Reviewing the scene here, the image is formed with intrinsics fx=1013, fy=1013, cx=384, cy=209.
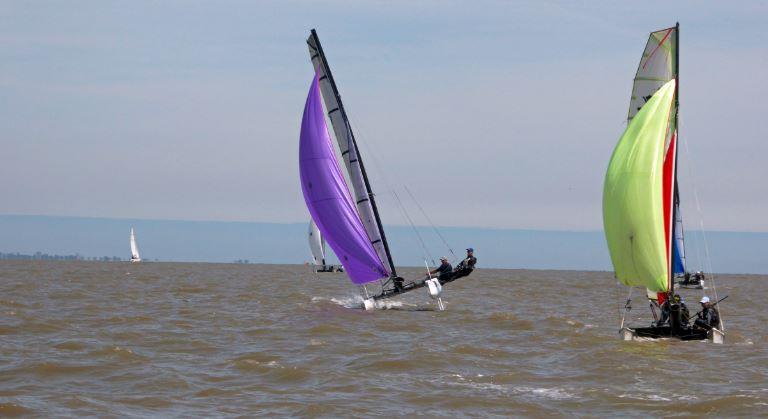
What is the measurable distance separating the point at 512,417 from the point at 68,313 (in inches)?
855

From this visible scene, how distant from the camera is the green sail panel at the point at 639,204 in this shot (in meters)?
26.2

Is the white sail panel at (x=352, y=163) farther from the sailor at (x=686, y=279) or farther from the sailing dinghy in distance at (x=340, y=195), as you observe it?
the sailor at (x=686, y=279)

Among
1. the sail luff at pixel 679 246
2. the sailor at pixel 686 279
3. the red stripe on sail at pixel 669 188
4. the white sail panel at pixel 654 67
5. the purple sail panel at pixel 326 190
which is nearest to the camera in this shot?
the red stripe on sail at pixel 669 188

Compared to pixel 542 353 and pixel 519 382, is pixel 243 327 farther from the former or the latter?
pixel 519 382

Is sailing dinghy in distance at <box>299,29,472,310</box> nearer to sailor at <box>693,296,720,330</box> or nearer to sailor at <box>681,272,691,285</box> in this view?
sailor at <box>693,296,720,330</box>

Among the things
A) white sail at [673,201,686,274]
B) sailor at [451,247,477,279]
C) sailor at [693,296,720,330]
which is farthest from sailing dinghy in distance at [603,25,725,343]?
white sail at [673,201,686,274]

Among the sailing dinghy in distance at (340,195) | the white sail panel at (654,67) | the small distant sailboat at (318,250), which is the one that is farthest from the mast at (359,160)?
the small distant sailboat at (318,250)

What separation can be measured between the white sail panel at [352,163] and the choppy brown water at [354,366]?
3.03m

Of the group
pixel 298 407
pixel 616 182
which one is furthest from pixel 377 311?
pixel 298 407

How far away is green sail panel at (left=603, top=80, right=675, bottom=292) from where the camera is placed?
2616cm

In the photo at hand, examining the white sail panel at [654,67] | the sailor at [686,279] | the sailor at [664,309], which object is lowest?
the sailor at [686,279]

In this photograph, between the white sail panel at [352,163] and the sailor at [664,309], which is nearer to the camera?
the sailor at [664,309]

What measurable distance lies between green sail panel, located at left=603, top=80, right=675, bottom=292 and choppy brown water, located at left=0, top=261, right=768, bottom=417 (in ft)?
6.83

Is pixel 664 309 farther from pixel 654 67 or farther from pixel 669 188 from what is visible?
pixel 654 67
